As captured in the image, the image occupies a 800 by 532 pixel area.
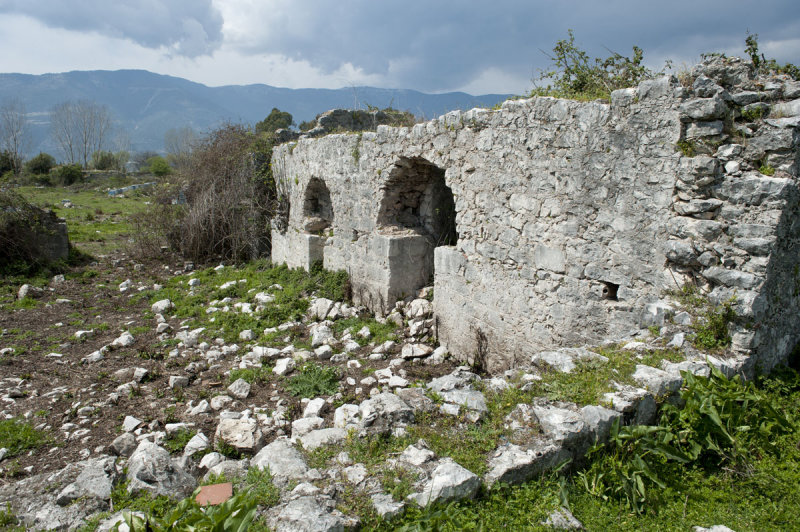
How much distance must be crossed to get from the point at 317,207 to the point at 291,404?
635 centimetres

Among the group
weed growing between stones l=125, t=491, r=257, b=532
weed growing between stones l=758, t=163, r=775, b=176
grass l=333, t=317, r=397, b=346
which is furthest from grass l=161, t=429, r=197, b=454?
weed growing between stones l=758, t=163, r=775, b=176

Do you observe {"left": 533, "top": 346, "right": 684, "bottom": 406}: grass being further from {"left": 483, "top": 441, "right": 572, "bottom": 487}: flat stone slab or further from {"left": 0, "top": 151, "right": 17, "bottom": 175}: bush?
{"left": 0, "top": 151, "right": 17, "bottom": 175}: bush

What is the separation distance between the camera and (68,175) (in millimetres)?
30641

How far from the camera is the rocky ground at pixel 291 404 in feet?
9.52

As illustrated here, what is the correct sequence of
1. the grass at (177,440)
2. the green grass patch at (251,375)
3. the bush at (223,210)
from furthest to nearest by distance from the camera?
the bush at (223,210) → the green grass patch at (251,375) → the grass at (177,440)

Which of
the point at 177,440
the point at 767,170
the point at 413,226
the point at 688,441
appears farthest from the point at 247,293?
the point at 767,170

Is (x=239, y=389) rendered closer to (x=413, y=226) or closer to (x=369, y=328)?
(x=369, y=328)

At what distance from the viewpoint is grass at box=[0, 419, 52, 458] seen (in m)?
4.64

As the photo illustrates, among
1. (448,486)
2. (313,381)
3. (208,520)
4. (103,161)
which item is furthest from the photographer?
(103,161)

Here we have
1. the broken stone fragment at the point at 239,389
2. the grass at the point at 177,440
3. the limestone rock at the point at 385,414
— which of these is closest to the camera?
the limestone rock at the point at 385,414

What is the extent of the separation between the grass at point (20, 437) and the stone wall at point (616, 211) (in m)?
4.88

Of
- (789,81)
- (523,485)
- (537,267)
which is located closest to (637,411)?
(523,485)

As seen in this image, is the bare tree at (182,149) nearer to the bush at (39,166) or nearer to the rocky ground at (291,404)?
the bush at (39,166)

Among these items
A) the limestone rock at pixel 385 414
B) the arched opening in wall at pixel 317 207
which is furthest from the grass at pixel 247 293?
the limestone rock at pixel 385 414
